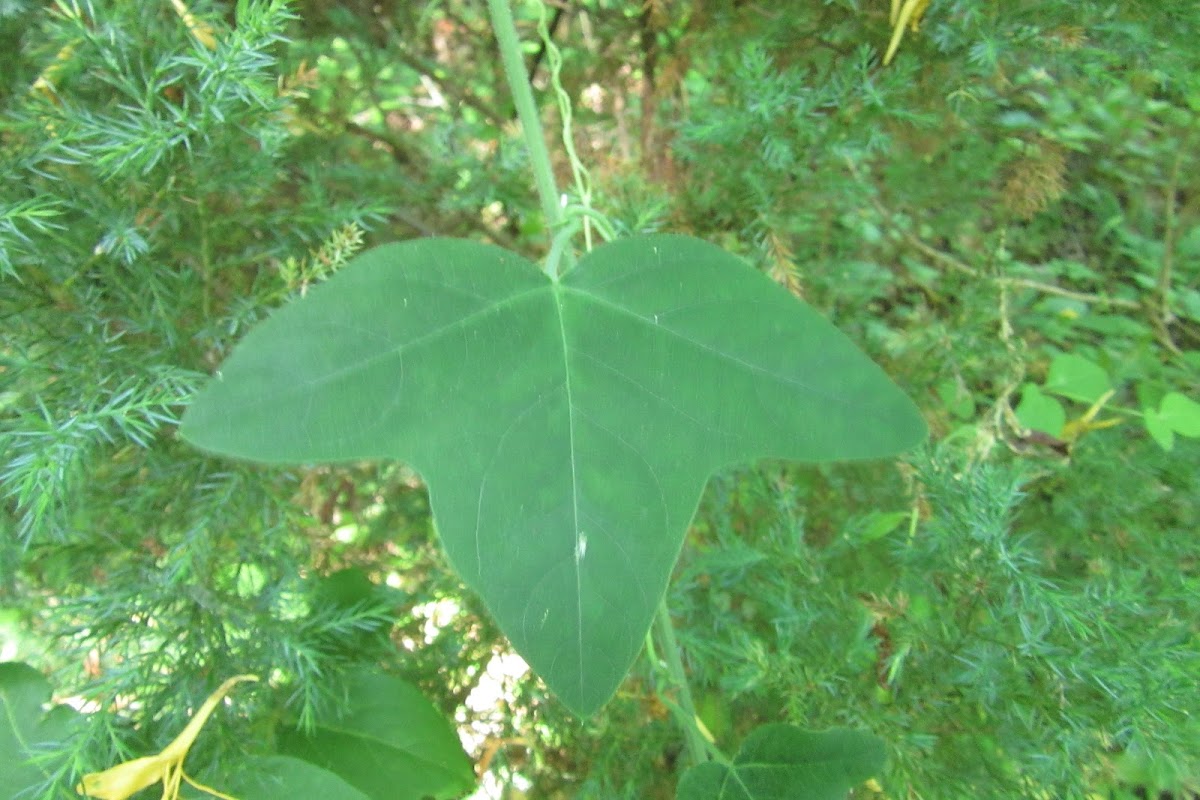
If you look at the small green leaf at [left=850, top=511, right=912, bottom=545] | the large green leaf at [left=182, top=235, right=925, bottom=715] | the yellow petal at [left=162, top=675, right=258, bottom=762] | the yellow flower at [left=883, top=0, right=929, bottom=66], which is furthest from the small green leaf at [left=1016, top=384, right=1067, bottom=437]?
the yellow petal at [left=162, top=675, right=258, bottom=762]

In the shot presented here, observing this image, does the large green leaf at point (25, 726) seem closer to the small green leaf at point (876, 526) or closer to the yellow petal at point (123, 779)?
the yellow petal at point (123, 779)

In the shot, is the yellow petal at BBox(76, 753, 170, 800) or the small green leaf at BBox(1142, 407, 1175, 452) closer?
the yellow petal at BBox(76, 753, 170, 800)

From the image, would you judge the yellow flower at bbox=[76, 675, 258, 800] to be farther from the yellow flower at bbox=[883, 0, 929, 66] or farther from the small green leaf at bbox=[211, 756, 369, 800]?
the yellow flower at bbox=[883, 0, 929, 66]

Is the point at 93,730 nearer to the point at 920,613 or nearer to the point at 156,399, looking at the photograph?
the point at 156,399

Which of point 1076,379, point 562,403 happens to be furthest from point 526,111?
point 1076,379

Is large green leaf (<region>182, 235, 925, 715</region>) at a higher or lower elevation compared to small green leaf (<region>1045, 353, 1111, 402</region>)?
higher

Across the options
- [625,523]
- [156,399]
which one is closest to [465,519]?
[625,523]

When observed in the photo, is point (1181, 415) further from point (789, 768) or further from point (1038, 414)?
point (789, 768)
